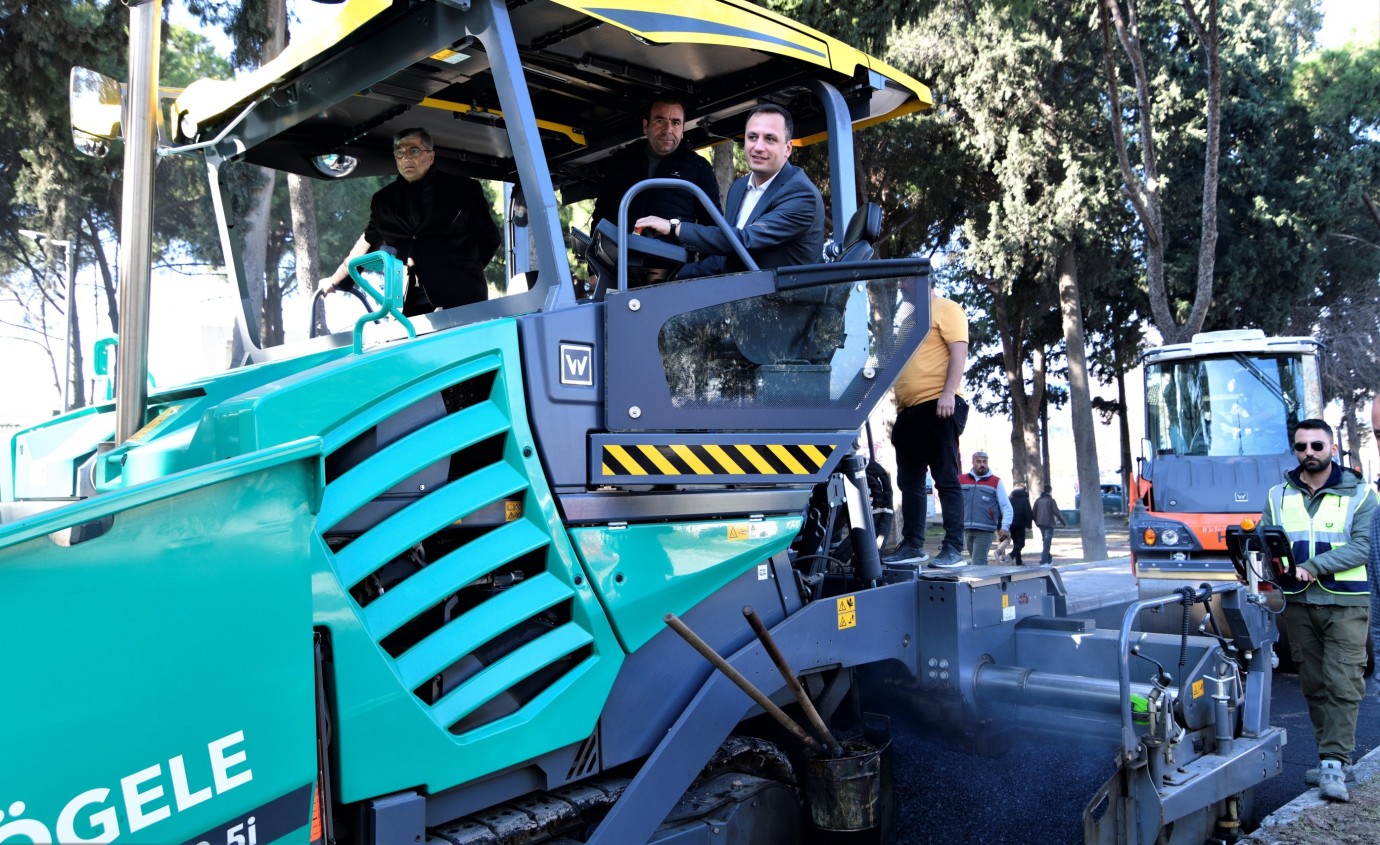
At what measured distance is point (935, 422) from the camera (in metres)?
5.24

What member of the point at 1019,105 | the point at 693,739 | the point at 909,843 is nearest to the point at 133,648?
the point at 693,739

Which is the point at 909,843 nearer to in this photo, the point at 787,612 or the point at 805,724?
the point at 805,724

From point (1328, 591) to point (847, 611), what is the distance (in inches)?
143

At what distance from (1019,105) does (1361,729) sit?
502 inches

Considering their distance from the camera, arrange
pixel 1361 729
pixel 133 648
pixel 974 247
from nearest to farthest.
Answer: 1. pixel 133 648
2. pixel 1361 729
3. pixel 974 247

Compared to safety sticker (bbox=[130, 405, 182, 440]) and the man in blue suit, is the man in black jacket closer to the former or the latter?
the man in blue suit

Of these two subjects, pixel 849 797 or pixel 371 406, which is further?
pixel 849 797

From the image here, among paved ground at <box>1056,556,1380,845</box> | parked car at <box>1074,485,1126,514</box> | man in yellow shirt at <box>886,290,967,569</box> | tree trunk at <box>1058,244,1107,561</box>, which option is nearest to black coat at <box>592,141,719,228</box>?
man in yellow shirt at <box>886,290,967,569</box>

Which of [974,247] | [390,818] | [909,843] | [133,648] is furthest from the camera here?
[974,247]

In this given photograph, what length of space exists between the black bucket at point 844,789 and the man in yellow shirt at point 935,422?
1546 mm

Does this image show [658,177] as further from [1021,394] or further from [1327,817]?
[1021,394]

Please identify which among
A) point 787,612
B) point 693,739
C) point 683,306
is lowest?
point 693,739

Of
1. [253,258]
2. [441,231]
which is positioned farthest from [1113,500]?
[441,231]

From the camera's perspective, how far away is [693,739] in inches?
128
